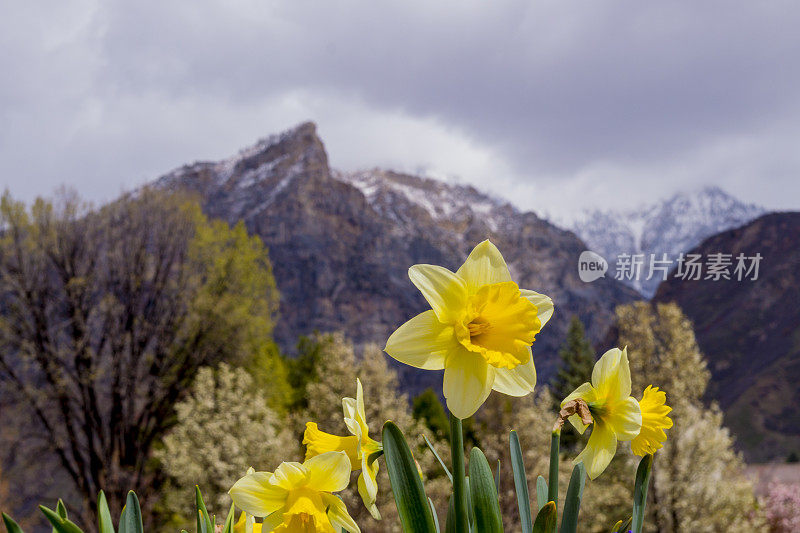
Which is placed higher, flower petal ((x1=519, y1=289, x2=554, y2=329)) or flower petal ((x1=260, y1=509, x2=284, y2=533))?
flower petal ((x1=519, y1=289, x2=554, y2=329))

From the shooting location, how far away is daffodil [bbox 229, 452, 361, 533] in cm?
101

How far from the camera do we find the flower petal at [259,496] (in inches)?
40.6

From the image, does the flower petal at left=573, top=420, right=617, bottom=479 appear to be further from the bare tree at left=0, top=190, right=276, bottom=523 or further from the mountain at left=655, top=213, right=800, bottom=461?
the mountain at left=655, top=213, right=800, bottom=461

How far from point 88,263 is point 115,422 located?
4.24 m

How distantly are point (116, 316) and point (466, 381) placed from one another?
1497cm

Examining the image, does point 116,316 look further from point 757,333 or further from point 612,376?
point 757,333

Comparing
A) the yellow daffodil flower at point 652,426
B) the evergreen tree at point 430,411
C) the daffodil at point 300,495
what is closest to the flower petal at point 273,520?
the daffodil at point 300,495

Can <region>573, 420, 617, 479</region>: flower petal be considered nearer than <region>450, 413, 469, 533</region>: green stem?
No

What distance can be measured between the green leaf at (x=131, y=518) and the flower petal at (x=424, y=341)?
0.69m

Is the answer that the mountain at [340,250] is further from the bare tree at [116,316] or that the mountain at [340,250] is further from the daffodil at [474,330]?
the daffodil at [474,330]

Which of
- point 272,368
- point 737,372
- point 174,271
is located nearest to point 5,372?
point 174,271

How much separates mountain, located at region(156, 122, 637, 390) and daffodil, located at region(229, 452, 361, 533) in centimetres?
8373

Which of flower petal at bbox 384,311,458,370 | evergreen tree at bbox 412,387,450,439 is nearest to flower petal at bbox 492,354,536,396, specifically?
flower petal at bbox 384,311,458,370
